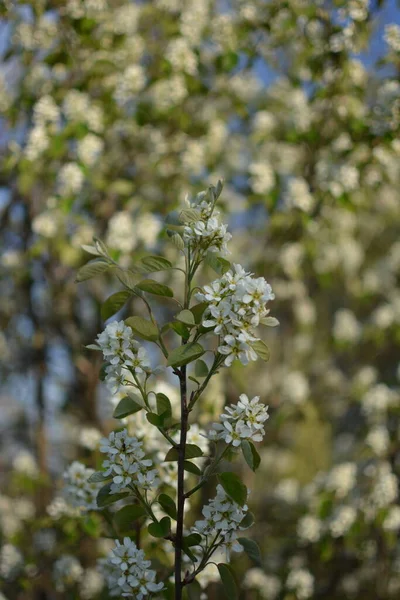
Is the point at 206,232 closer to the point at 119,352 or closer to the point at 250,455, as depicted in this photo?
the point at 119,352

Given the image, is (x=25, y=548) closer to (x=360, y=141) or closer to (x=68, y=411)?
(x=68, y=411)

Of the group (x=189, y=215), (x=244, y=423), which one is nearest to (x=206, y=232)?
(x=189, y=215)

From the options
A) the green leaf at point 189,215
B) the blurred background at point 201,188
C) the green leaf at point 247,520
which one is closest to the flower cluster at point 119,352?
the green leaf at point 189,215

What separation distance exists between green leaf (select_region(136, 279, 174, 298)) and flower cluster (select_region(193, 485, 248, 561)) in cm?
39

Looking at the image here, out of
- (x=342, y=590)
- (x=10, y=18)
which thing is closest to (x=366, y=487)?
(x=342, y=590)

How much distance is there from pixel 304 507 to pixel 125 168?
210cm

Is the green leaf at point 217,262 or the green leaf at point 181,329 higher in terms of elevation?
the green leaf at point 217,262

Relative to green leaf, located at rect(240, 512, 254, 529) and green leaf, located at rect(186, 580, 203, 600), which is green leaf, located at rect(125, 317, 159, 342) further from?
green leaf, located at rect(186, 580, 203, 600)

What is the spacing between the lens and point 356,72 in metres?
3.00

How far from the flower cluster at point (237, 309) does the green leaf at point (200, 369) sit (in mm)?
166

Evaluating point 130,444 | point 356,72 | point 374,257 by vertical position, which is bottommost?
point 130,444

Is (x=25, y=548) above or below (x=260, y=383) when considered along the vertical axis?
below

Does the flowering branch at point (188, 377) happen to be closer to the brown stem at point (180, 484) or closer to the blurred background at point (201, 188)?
the brown stem at point (180, 484)

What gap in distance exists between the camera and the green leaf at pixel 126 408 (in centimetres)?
125
